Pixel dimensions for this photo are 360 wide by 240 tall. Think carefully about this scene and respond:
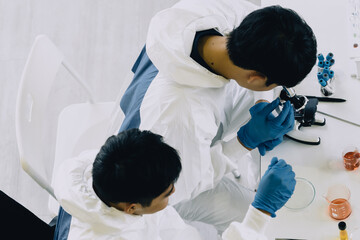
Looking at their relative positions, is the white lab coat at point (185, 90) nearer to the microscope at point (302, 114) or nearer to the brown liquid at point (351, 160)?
the microscope at point (302, 114)

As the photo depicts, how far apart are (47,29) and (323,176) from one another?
2.14 metres

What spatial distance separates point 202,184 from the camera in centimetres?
151

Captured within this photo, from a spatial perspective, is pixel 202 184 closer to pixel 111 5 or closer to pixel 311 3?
pixel 311 3

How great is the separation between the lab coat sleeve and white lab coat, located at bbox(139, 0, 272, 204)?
0.70ft

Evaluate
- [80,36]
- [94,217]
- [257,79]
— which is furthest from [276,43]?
[80,36]

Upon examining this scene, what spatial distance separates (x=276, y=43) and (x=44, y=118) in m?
Answer: 1.06

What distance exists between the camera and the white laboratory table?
1370 mm

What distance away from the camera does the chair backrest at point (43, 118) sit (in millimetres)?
1481

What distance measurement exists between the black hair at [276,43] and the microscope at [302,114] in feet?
0.86

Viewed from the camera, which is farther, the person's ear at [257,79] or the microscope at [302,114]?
the microscope at [302,114]

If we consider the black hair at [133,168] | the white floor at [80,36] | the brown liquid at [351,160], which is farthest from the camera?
the white floor at [80,36]

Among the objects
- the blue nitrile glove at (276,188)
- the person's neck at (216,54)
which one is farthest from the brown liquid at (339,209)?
the person's neck at (216,54)

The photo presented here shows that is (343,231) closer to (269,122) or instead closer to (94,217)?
(269,122)

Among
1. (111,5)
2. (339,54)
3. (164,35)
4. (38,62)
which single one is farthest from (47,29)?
(339,54)
